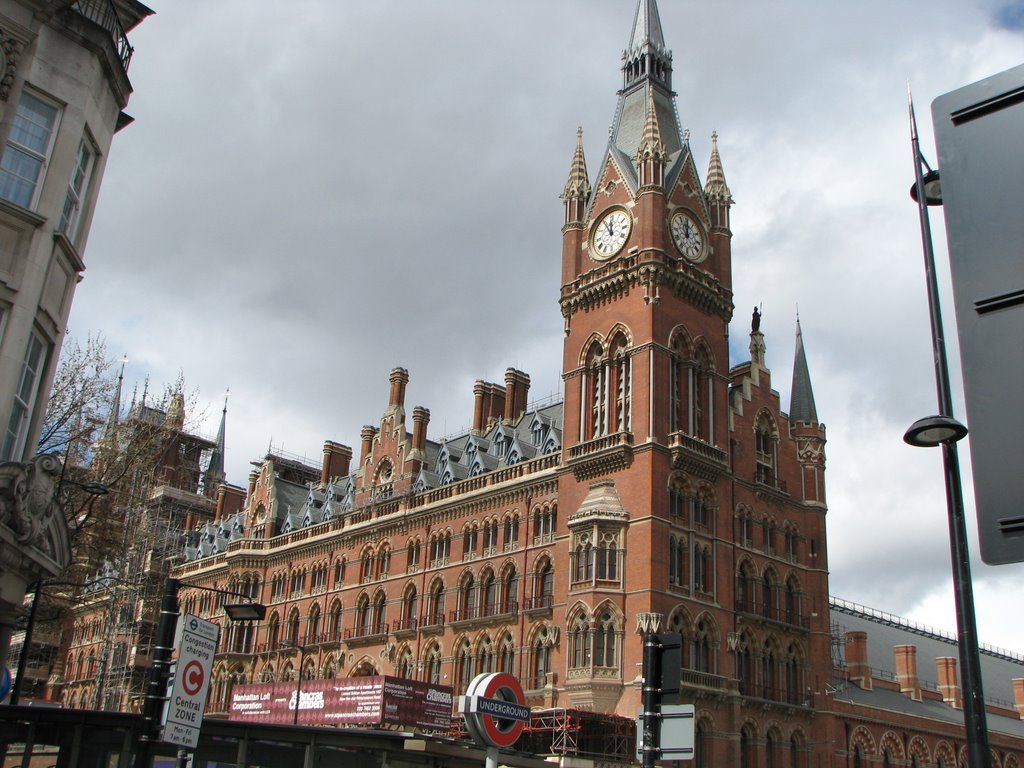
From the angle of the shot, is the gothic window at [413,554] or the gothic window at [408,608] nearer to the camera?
the gothic window at [408,608]

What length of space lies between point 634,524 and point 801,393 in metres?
18.7

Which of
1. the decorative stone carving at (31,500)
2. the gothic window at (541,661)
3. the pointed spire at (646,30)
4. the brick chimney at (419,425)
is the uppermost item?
the pointed spire at (646,30)

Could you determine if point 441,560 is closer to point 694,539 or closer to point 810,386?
point 694,539

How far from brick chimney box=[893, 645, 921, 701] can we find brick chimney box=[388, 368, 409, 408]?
39.1 meters

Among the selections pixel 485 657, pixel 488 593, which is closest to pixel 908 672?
pixel 488 593

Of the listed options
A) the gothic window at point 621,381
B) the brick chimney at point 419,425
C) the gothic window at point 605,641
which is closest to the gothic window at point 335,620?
the brick chimney at point 419,425

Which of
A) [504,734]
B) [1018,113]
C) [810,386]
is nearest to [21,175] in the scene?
[504,734]

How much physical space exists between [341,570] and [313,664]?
614cm

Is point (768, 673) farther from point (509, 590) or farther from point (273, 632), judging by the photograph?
point (273, 632)

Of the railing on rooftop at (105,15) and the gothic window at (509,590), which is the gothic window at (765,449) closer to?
the gothic window at (509,590)

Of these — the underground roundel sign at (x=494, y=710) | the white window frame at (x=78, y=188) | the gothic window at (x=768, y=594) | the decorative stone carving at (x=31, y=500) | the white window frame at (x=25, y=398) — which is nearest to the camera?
the decorative stone carving at (x=31, y=500)

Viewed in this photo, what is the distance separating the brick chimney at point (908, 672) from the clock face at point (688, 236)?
115 ft

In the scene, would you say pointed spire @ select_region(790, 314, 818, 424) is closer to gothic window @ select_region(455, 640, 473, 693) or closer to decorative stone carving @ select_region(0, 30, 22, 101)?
gothic window @ select_region(455, 640, 473, 693)

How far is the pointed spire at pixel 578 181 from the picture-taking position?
58250 mm
